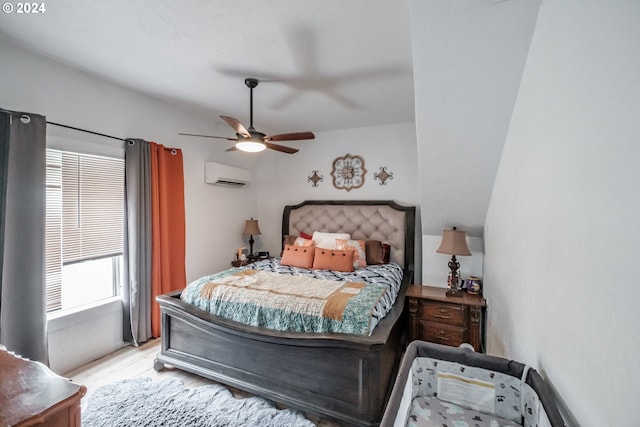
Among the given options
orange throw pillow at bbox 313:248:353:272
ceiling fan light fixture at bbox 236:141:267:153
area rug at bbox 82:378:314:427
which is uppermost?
ceiling fan light fixture at bbox 236:141:267:153

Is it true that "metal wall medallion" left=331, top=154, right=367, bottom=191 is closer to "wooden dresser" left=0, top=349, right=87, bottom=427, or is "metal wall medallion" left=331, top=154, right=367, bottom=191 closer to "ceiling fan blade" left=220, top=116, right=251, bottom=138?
"ceiling fan blade" left=220, top=116, right=251, bottom=138

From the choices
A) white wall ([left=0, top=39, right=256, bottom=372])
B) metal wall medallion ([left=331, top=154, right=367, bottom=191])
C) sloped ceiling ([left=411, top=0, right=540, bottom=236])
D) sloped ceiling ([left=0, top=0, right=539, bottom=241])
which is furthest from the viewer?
metal wall medallion ([left=331, top=154, right=367, bottom=191])

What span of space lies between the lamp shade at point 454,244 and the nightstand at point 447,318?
0.43m

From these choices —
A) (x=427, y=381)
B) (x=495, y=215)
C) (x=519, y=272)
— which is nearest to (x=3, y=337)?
(x=427, y=381)

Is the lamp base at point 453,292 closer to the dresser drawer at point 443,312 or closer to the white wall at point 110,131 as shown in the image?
the dresser drawer at point 443,312

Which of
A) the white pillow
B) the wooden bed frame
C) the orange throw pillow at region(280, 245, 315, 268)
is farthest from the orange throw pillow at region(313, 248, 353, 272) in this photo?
the wooden bed frame

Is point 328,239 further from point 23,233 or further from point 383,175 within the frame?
point 23,233

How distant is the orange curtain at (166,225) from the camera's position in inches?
114

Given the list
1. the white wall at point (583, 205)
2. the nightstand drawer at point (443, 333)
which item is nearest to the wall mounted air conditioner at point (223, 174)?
the nightstand drawer at point (443, 333)

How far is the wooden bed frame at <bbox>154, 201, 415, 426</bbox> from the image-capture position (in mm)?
1689

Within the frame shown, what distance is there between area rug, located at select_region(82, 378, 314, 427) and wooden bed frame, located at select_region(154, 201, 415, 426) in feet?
0.29

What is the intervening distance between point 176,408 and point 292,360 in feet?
2.90

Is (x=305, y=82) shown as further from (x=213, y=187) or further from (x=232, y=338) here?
(x=232, y=338)

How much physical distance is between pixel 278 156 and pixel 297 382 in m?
3.38
